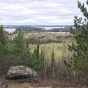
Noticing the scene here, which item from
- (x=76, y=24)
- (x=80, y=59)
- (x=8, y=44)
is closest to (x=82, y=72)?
(x=80, y=59)

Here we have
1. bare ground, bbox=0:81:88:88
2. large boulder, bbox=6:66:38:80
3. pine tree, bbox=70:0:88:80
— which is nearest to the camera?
pine tree, bbox=70:0:88:80

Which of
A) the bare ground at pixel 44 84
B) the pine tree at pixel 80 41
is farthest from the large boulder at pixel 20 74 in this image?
the pine tree at pixel 80 41

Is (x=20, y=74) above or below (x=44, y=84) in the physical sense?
above

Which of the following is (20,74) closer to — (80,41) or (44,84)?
(44,84)

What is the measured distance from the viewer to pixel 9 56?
21.7m

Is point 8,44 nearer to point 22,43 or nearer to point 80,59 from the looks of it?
point 22,43

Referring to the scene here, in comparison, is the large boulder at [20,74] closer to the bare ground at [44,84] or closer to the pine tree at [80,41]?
the bare ground at [44,84]

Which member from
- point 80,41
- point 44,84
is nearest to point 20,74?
point 44,84

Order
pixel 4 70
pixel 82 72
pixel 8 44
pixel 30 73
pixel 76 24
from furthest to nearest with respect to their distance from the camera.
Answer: pixel 8 44 < pixel 4 70 < pixel 30 73 < pixel 82 72 < pixel 76 24

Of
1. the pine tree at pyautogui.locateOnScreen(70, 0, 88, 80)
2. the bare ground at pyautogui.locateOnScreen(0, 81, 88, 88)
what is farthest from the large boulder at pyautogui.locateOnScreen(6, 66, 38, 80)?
the pine tree at pyautogui.locateOnScreen(70, 0, 88, 80)

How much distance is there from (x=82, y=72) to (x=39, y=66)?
4460 millimetres

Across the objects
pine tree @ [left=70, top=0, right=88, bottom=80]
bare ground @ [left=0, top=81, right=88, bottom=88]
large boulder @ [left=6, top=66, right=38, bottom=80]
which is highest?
pine tree @ [left=70, top=0, right=88, bottom=80]

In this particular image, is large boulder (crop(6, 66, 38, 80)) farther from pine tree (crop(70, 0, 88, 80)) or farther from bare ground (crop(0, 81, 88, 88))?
pine tree (crop(70, 0, 88, 80))

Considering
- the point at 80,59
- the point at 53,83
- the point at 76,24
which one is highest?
the point at 76,24
